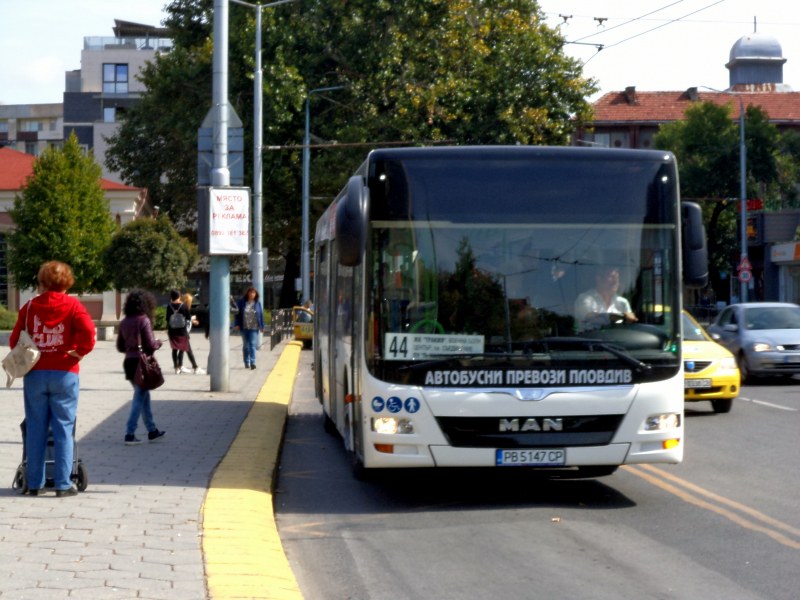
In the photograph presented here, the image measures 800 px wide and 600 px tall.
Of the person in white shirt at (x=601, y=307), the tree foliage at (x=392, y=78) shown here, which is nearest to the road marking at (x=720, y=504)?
the person in white shirt at (x=601, y=307)

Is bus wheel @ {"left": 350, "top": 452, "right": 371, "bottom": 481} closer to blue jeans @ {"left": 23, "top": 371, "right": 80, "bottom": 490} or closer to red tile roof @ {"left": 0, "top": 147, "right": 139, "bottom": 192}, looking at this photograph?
blue jeans @ {"left": 23, "top": 371, "right": 80, "bottom": 490}

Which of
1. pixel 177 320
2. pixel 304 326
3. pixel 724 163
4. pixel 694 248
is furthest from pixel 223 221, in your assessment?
pixel 724 163

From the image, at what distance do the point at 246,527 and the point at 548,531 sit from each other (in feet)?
6.50

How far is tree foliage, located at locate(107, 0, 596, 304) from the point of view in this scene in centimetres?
4169

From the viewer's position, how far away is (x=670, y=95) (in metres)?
104

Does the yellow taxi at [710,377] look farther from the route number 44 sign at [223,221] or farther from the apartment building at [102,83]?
the apartment building at [102,83]

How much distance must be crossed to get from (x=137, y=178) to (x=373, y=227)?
47.4 m

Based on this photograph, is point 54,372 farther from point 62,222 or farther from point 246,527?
point 62,222

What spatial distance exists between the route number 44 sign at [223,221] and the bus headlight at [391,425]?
937 cm

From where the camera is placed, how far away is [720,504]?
945 centimetres

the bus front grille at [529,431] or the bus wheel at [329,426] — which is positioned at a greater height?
the bus front grille at [529,431]

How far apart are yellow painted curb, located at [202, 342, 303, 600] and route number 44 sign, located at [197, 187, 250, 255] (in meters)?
5.19

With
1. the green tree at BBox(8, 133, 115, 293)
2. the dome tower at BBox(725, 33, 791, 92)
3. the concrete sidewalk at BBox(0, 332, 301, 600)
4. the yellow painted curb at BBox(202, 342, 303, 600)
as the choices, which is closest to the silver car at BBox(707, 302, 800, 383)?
the concrete sidewalk at BBox(0, 332, 301, 600)

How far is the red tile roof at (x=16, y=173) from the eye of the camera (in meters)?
61.0
